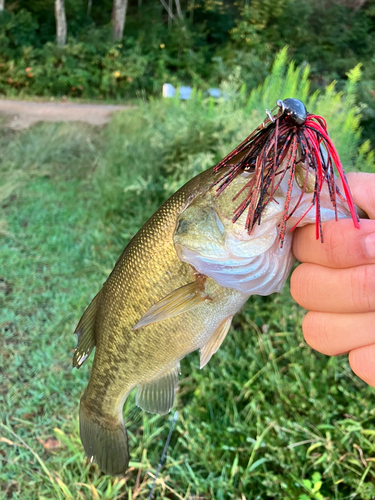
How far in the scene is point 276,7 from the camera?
6.73m

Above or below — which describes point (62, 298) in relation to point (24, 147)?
below

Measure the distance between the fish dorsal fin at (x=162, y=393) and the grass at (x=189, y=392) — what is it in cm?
82

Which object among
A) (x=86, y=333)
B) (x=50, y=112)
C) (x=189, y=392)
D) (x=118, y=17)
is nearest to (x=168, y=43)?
(x=118, y=17)

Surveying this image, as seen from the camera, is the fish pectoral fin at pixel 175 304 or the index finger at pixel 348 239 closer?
the index finger at pixel 348 239

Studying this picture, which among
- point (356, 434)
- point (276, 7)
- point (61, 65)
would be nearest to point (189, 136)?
point (356, 434)

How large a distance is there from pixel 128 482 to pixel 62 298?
4.84ft

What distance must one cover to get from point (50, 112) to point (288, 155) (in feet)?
21.4

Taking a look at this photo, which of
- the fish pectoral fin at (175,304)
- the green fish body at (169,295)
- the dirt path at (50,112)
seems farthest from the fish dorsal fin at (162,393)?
the dirt path at (50,112)

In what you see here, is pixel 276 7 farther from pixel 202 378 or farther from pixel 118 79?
pixel 202 378

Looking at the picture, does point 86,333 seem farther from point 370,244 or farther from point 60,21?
point 60,21

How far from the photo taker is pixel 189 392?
2088mm

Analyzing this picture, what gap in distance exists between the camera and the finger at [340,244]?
67 cm

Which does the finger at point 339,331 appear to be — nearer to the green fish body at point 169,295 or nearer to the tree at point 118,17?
the green fish body at point 169,295

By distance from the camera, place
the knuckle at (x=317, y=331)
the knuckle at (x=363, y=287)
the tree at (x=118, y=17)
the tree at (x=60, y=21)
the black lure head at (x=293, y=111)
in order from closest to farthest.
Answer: the black lure head at (x=293, y=111) → the knuckle at (x=363, y=287) → the knuckle at (x=317, y=331) → the tree at (x=60, y=21) → the tree at (x=118, y=17)
